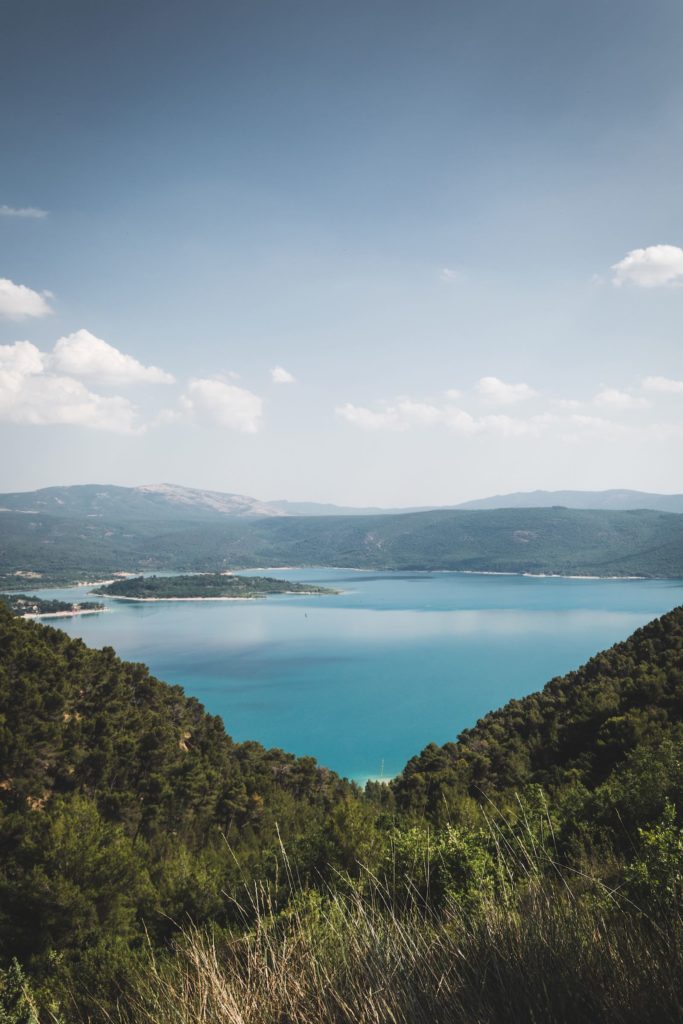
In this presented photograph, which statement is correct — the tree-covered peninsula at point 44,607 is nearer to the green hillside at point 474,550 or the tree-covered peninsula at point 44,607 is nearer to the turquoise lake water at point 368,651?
the turquoise lake water at point 368,651

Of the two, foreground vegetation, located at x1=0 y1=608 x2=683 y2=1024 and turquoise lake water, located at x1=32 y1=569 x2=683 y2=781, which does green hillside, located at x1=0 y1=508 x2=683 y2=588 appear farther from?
foreground vegetation, located at x1=0 y1=608 x2=683 y2=1024

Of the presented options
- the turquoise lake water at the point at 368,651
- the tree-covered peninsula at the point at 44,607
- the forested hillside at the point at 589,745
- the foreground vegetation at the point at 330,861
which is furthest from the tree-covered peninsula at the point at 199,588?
the forested hillside at the point at 589,745

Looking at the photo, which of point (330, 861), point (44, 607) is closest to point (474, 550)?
point (44, 607)

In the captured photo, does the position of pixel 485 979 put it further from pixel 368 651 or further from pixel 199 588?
pixel 199 588

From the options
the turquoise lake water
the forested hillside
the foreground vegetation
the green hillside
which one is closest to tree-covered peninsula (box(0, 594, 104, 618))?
the turquoise lake water

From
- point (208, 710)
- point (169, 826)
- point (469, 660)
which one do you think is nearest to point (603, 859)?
point (169, 826)

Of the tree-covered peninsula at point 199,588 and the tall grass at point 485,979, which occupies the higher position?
the tall grass at point 485,979
